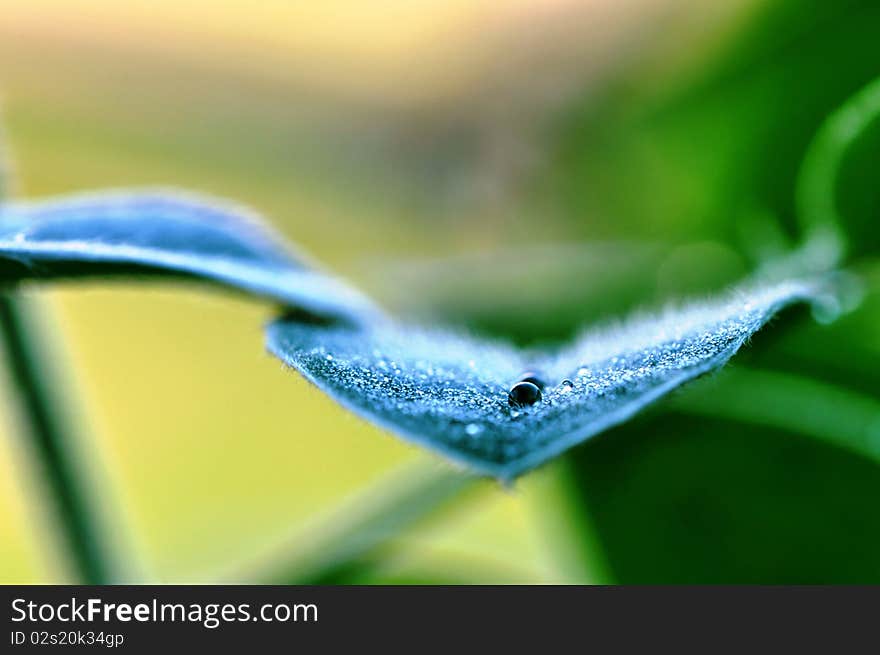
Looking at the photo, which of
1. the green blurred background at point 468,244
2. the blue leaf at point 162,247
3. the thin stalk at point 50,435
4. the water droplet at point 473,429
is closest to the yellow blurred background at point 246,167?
the green blurred background at point 468,244

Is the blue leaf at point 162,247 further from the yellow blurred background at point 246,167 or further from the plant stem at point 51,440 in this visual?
the yellow blurred background at point 246,167

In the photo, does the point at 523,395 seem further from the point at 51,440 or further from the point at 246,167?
the point at 246,167

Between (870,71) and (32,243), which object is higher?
(870,71)

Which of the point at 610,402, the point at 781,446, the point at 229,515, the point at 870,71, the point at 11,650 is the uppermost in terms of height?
the point at 229,515

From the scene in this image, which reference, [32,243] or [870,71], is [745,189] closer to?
[870,71]

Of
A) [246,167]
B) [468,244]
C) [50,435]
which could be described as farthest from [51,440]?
[246,167]

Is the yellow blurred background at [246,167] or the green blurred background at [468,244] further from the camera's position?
the yellow blurred background at [246,167]

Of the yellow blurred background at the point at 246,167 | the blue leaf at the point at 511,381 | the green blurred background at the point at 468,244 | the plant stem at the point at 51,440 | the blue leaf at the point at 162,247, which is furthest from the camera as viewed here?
the yellow blurred background at the point at 246,167

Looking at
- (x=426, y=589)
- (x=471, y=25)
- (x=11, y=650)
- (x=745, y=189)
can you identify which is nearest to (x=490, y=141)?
(x=471, y=25)
